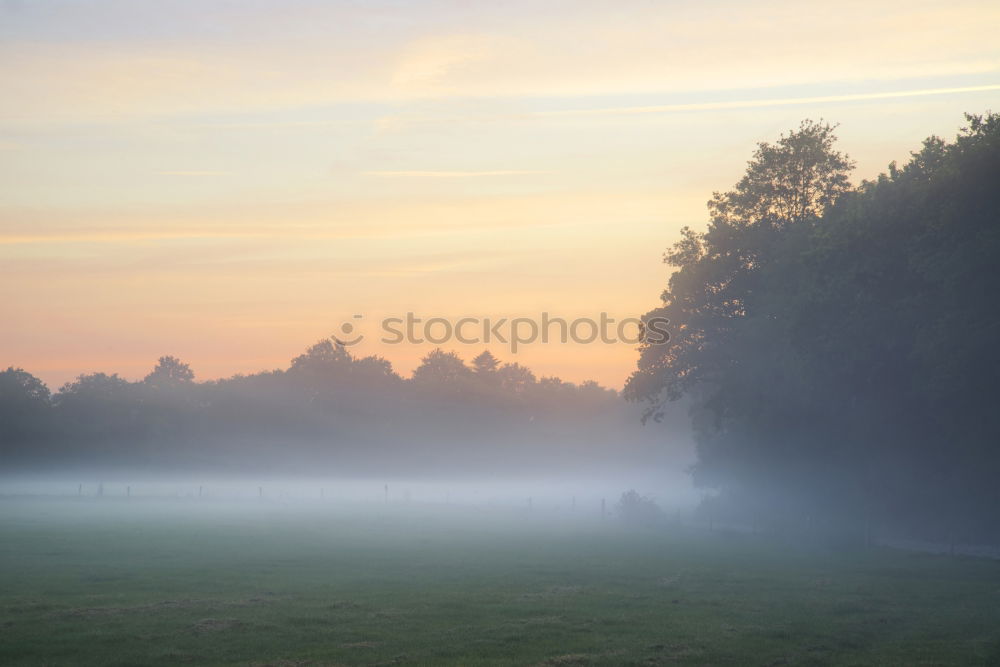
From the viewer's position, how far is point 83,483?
373ft

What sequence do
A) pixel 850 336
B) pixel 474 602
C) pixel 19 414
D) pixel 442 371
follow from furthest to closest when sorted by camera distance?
pixel 442 371
pixel 19 414
pixel 850 336
pixel 474 602

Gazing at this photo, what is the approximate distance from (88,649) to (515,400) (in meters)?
162

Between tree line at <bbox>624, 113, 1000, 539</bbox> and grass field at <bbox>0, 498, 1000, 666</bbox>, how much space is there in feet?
26.7

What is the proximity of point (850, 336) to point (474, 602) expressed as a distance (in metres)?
28.3

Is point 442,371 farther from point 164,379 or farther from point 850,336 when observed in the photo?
point 850,336

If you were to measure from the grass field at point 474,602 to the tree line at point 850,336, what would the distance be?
8146 millimetres

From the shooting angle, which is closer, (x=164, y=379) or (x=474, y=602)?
(x=474, y=602)

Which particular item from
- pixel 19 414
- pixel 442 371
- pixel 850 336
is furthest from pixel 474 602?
pixel 442 371

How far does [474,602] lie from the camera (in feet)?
92.7

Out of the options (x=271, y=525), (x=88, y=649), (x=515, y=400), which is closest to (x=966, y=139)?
(x=88, y=649)

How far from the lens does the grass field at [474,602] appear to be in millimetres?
20984

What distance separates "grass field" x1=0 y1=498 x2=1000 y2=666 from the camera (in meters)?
21.0

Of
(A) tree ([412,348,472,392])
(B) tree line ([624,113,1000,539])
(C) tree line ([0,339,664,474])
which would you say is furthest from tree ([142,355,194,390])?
(B) tree line ([624,113,1000,539])

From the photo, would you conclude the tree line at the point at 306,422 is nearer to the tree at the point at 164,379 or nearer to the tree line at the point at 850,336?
the tree at the point at 164,379
